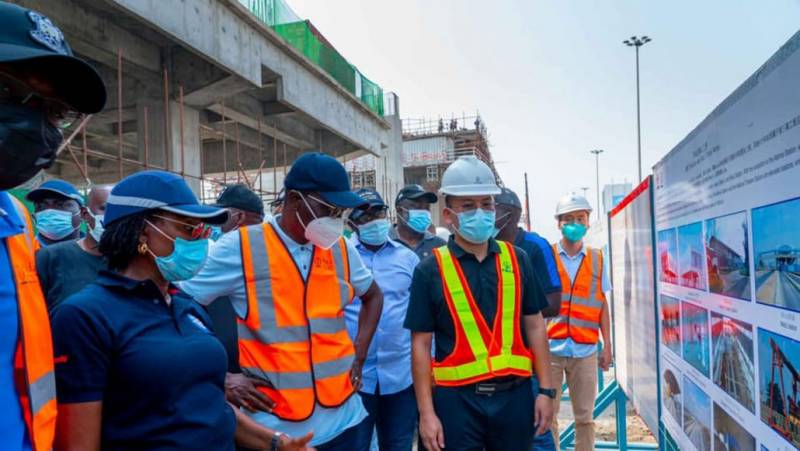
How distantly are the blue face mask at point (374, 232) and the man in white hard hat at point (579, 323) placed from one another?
5.35 feet

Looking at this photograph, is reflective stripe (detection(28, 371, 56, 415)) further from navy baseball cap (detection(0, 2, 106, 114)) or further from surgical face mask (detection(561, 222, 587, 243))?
surgical face mask (detection(561, 222, 587, 243))

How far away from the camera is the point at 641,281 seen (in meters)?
4.27

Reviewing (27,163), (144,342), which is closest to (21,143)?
(27,163)

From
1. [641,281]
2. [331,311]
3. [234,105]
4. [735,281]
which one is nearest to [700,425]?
[735,281]

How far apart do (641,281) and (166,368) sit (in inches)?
146

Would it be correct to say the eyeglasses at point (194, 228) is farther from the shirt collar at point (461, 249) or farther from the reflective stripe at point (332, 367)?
the shirt collar at point (461, 249)

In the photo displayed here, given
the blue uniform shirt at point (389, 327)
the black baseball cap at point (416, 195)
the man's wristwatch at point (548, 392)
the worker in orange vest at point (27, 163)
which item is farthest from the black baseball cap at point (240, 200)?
the worker in orange vest at point (27, 163)

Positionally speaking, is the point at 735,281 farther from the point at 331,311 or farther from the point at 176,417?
the point at 176,417

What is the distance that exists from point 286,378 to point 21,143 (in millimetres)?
1527

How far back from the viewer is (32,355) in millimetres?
1349

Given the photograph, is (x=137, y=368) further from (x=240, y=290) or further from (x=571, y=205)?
(x=571, y=205)

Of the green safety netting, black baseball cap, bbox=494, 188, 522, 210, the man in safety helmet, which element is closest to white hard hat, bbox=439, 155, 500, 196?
the man in safety helmet

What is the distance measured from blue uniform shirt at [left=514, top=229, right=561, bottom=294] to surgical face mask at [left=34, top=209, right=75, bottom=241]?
376 centimetres

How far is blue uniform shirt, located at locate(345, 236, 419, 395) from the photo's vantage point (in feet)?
11.9
